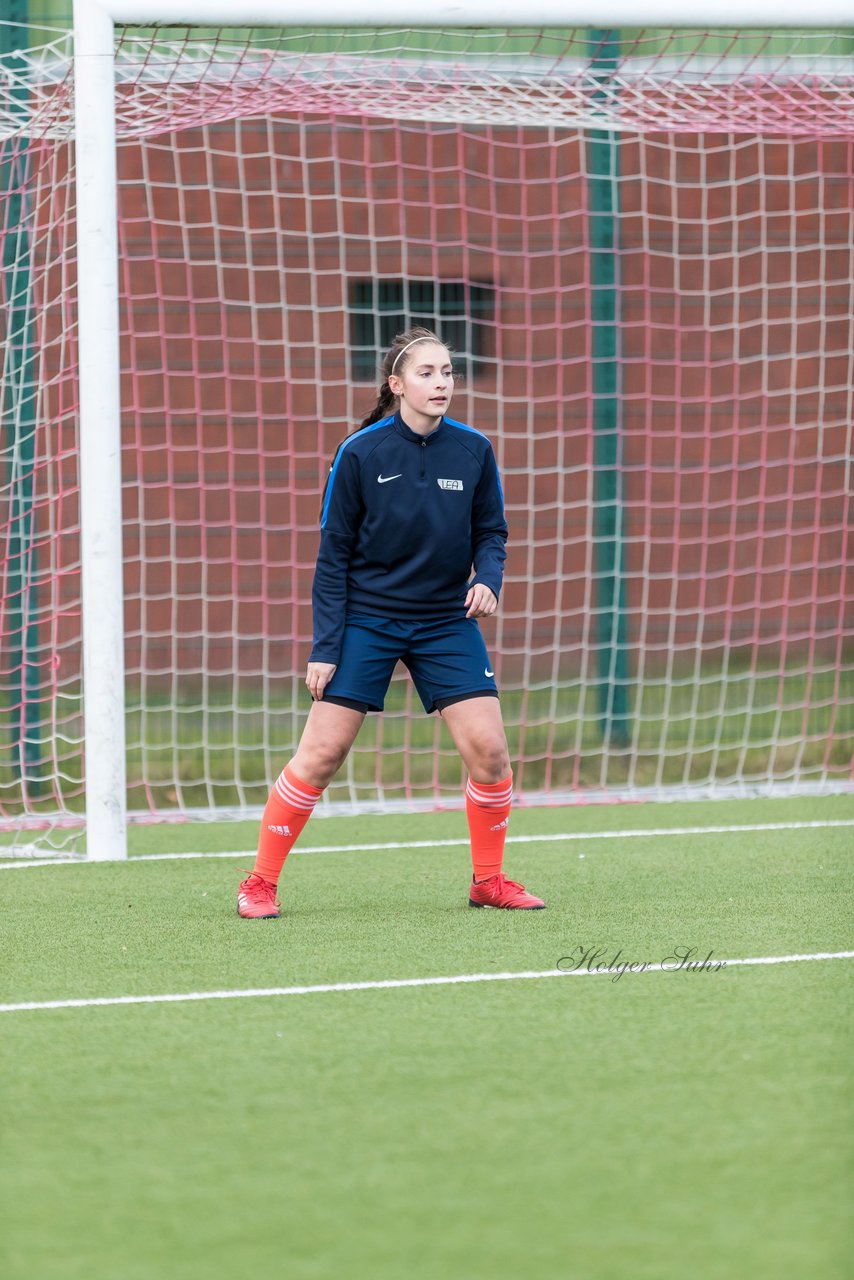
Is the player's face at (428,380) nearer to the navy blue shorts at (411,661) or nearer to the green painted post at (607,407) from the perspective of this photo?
the navy blue shorts at (411,661)

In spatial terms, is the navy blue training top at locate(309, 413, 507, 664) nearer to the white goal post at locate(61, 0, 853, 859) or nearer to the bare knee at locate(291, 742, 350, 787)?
the bare knee at locate(291, 742, 350, 787)

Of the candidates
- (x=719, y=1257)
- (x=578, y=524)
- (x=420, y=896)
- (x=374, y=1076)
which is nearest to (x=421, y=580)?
(x=420, y=896)

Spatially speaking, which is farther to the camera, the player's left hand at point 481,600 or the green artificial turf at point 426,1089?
the player's left hand at point 481,600

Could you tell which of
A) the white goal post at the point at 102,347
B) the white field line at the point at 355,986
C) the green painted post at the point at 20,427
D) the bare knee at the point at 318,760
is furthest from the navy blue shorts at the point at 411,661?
the green painted post at the point at 20,427

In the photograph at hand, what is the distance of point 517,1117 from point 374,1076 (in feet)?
1.20

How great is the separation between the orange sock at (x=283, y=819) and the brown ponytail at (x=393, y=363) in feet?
3.30

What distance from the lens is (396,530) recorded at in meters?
4.69

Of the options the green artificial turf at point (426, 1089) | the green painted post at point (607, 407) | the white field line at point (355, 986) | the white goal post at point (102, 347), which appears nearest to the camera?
the green artificial turf at point (426, 1089)

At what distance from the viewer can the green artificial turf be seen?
2361 mm

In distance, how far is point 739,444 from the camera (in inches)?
436

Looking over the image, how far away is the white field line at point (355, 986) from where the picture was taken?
12.4 ft

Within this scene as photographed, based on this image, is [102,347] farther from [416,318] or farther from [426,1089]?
[416,318]

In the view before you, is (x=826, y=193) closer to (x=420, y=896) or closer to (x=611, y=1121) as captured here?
(x=420, y=896)

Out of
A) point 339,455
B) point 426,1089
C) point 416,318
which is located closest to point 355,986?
point 426,1089
